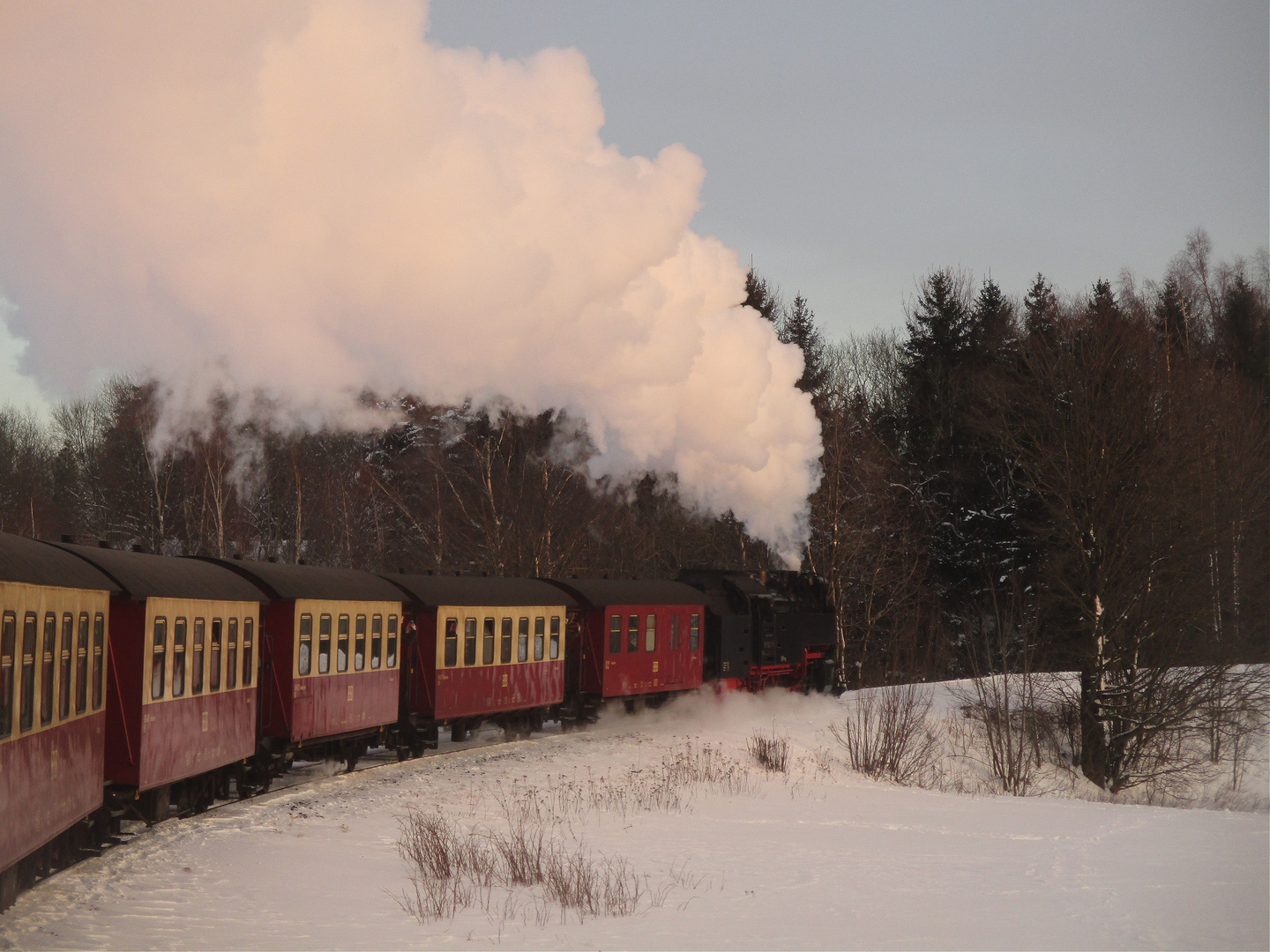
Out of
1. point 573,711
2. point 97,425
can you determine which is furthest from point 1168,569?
point 97,425

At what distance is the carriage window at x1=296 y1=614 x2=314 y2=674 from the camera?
17016 millimetres

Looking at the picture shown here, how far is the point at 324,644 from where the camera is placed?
58.0 feet

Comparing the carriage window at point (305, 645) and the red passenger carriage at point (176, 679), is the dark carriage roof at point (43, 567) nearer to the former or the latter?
the red passenger carriage at point (176, 679)

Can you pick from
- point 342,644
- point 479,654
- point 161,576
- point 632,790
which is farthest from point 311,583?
point 632,790

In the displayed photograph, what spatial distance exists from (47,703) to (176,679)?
3389 millimetres

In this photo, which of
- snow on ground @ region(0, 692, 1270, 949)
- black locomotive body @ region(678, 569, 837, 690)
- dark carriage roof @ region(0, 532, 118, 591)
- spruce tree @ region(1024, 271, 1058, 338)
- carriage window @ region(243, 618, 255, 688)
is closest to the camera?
dark carriage roof @ region(0, 532, 118, 591)

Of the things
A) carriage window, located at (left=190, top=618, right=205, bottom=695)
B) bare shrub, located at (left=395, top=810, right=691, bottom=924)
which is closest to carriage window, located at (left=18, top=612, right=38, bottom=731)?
bare shrub, located at (left=395, top=810, right=691, bottom=924)

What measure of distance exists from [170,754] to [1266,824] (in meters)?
15.5

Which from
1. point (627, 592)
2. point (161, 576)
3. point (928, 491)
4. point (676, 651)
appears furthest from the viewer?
point (928, 491)

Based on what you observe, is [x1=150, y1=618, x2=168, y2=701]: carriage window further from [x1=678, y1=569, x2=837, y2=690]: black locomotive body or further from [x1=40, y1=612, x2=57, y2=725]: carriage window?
[x1=678, y1=569, x2=837, y2=690]: black locomotive body

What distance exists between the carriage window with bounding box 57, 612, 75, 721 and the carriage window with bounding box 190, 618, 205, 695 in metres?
3.06

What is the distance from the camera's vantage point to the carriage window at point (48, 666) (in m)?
10.0

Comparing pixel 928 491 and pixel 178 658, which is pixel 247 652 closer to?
pixel 178 658

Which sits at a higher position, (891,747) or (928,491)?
(928,491)
